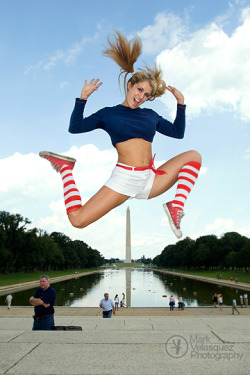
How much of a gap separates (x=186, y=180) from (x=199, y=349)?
2447mm

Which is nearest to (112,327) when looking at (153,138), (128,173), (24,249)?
(128,173)

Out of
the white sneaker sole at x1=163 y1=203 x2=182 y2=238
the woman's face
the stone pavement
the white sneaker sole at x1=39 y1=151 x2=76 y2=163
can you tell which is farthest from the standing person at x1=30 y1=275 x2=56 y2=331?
the woman's face

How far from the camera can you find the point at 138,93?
227 inches

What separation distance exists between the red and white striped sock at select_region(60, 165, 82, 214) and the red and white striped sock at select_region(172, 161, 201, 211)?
1542 millimetres

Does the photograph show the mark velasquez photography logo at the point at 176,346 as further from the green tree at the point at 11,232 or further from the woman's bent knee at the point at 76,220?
the green tree at the point at 11,232

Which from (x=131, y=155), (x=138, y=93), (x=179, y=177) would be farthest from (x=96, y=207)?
(x=138, y=93)

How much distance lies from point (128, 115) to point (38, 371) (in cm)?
399

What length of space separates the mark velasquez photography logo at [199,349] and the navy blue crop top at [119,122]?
10.1 feet

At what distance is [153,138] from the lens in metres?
5.90

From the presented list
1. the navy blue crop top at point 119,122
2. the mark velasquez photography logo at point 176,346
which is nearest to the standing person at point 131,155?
the navy blue crop top at point 119,122

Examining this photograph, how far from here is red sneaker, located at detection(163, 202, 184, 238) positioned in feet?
16.6

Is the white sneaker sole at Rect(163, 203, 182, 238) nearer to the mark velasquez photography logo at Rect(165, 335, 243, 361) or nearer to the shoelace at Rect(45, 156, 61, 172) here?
the mark velasquez photography logo at Rect(165, 335, 243, 361)

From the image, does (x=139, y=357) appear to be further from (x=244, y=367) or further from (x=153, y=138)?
(x=153, y=138)

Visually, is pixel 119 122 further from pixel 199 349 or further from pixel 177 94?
pixel 199 349
